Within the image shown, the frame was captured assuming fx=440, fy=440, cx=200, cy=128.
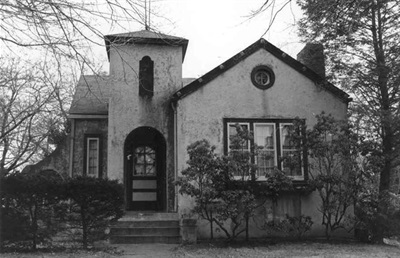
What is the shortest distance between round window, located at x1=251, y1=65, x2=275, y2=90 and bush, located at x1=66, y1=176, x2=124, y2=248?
5968 millimetres

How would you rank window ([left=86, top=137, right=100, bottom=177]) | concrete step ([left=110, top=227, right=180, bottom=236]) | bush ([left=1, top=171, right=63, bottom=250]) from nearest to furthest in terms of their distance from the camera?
bush ([left=1, top=171, right=63, bottom=250]), concrete step ([left=110, top=227, right=180, bottom=236]), window ([left=86, top=137, right=100, bottom=177])

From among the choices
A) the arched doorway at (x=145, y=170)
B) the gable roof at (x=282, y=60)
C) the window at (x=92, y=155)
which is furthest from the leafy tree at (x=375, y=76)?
the window at (x=92, y=155)

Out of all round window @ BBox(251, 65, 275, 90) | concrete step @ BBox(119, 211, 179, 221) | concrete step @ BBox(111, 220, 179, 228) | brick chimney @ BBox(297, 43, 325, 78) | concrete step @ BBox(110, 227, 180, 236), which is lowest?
concrete step @ BBox(110, 227, 180, 236)

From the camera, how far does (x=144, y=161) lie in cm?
1628

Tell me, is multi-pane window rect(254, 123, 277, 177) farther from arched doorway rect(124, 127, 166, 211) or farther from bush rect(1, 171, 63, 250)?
bush rect(1, 171, 63, 250)

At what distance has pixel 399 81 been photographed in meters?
Result: 13.1

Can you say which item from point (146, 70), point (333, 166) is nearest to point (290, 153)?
point (333, 166)

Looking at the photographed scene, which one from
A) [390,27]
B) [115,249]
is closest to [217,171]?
[115,249]

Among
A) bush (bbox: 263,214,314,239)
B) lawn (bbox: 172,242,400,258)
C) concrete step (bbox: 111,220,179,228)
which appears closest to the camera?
lawn (bbox: 172,242,400,258)

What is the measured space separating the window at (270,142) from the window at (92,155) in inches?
214

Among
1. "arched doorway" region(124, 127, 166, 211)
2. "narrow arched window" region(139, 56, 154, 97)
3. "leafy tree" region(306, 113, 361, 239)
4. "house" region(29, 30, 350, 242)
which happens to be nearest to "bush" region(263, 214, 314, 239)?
"leafy tree" region(306, 113, 361, 239)

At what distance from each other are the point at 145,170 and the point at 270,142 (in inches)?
191

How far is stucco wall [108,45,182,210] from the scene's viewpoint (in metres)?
14.6

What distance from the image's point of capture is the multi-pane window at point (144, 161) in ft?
53.1
